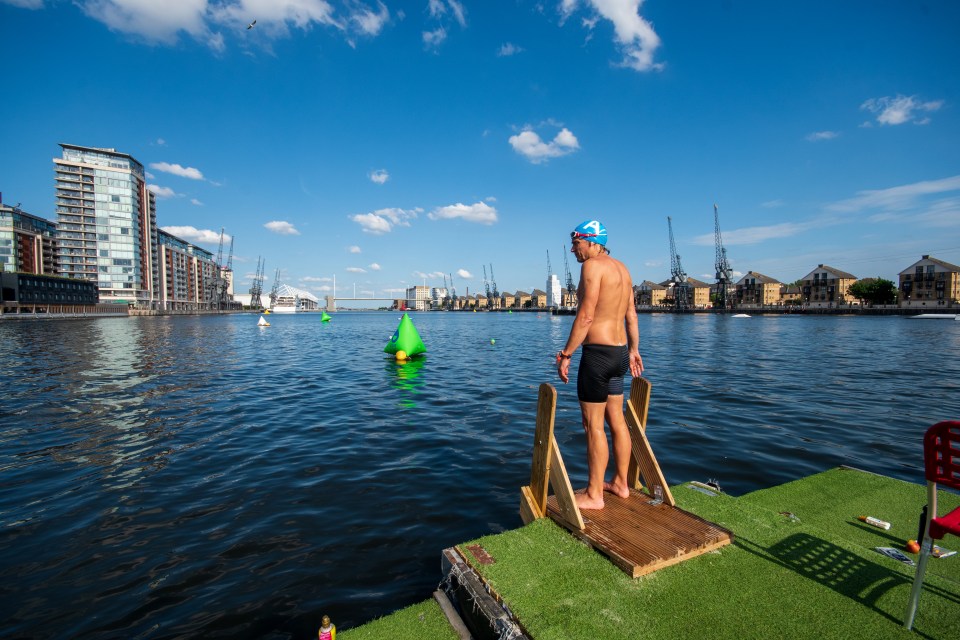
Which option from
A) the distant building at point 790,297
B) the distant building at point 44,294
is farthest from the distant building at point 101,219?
the distant building at point 790,297

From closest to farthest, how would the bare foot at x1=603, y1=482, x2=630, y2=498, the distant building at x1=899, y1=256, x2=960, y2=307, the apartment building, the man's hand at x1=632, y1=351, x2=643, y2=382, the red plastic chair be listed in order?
the red plastic chair, the bare foot at x1=603, y1=482, x2=630, y2=498, the man's hand at x1=632, y1=351, x2=643, y2=382, the distant building at x1=899, y1=256, x2=960, y2=307, the apartment building

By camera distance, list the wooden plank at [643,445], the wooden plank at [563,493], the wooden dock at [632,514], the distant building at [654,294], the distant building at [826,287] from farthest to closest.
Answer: the distant building at [654,294], the distant building at [826,287], the wooden plank at [643,445], the wooden plank at [563,493], the wooden dock at [632,514]

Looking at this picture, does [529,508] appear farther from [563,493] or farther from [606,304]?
[606,304]

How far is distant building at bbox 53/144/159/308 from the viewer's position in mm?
106062

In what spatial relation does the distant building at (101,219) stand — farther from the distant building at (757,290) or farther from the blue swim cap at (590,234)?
the distant building at (757,290)

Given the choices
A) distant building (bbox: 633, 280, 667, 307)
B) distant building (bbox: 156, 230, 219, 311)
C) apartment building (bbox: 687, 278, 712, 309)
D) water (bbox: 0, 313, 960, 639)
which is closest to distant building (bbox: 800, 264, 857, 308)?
apartment building (bbox: 687, 278, 712, 309)

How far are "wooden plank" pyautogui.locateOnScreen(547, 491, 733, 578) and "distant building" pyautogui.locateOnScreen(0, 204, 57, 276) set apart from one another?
135 meters

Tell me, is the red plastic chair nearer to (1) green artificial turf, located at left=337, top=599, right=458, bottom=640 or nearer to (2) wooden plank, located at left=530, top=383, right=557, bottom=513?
(2) wooden plank, located at left=530, top=383, right=557, bottom=513

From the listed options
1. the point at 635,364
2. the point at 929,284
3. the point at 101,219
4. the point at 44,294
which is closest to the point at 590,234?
the point at 635,364

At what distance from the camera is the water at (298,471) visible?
4.07 m

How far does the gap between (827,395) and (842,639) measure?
14048 mm

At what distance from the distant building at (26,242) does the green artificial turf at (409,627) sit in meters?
134

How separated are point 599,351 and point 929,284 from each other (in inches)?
6325

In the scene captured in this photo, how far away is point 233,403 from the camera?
40.8ft
